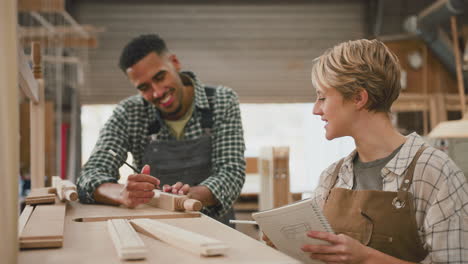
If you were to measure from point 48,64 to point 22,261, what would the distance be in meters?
6.97

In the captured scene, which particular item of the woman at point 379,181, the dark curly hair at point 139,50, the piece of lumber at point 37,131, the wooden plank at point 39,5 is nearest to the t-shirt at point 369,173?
the woman at point 379,181

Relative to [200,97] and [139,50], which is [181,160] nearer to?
[200,97]

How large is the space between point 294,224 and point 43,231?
62 centimetres

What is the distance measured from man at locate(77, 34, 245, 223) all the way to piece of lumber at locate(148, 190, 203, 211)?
1.69 feet

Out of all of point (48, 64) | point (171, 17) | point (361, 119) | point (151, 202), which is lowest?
point (151, 202)

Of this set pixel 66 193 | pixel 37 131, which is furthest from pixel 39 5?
pixel 66 193

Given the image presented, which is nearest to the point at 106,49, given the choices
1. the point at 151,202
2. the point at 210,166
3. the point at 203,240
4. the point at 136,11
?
the point at 136,11

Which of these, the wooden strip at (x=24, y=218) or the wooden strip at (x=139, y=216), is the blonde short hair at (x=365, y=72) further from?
→ the wooden strip at (x=24, y=218)

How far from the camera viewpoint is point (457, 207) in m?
1.44

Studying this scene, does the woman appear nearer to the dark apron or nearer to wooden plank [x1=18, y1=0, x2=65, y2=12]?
the dark apron

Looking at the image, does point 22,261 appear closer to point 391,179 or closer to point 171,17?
point 391,179

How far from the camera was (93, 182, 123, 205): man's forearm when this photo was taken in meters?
2.11

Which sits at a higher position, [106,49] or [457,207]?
[106,49]

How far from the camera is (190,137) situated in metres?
2.73
